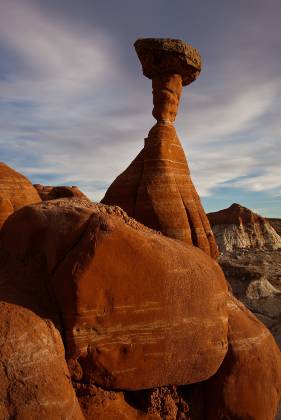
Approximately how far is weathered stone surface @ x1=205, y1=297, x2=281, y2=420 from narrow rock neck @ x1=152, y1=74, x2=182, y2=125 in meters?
9.37

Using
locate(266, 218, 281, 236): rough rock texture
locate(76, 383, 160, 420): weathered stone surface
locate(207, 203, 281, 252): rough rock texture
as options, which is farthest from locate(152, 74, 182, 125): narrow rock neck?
locate(266, 218, 281, 236): rough rock texture

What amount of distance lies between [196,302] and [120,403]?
121 centimetres

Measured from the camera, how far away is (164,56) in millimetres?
12648

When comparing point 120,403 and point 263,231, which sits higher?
point 263,231

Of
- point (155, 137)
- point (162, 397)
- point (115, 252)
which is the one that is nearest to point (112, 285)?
point (115, 252)

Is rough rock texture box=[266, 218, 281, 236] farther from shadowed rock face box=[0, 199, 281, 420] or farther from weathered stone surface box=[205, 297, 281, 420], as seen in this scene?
shadowed rock face box=[0, 199, 281, 420]

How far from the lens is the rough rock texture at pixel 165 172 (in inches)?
450

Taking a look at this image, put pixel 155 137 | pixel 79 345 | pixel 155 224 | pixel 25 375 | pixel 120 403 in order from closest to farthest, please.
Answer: pixel 25 375
pixel 79 345
pixel 120 403
pixel 155 224
pixel 155 137

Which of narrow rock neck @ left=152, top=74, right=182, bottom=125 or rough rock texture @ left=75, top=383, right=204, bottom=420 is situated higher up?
narrow rock neck @ left=152, top=74, right=182, bottom=125

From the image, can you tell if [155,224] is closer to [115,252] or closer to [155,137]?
[155,137]

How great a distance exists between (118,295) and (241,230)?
36.7 meters

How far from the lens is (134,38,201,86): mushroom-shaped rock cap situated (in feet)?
41.3

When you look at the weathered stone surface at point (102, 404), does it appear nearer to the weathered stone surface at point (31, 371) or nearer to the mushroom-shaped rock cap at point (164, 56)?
the weathered stone surface at point (31, 371)

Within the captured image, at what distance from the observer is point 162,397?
12.5 feet
